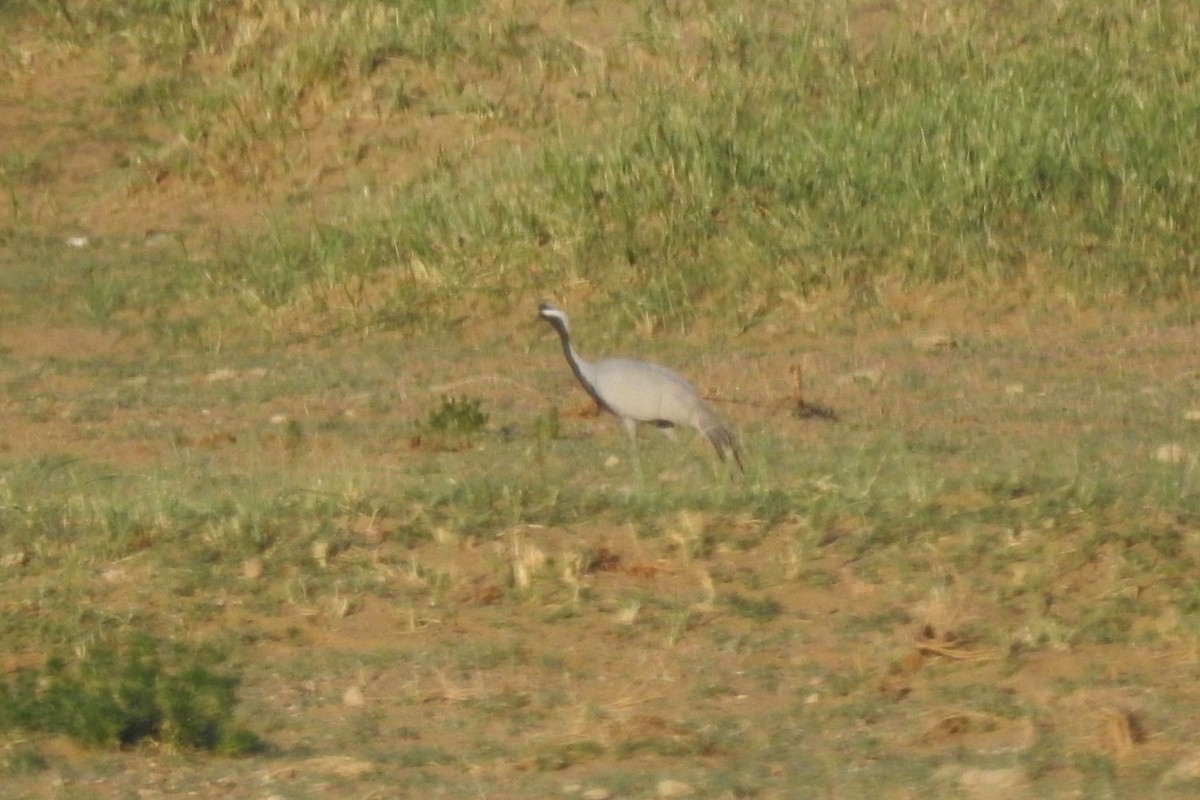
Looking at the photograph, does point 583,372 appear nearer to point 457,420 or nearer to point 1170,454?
point 457,420

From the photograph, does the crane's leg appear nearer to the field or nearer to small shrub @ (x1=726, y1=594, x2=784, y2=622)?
the field

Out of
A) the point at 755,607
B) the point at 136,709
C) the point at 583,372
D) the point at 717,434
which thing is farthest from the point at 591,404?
the point at 136,709

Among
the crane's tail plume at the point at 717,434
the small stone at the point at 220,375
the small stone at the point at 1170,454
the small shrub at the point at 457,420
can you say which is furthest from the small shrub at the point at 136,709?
the small stone at the point at 220,375

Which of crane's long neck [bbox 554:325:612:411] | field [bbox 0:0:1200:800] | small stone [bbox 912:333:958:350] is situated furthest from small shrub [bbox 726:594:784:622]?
small stone [bbox 912:333:958:350]

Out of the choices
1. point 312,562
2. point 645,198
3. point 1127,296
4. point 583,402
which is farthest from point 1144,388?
point 312,562

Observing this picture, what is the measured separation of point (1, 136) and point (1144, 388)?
7698mm

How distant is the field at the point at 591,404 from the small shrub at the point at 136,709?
0.04 feet

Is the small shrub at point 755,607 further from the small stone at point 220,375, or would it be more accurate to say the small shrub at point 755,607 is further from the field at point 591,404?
A: the small stone at point 220,375

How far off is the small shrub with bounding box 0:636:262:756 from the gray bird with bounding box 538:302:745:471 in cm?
239

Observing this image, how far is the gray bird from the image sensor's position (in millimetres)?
7297

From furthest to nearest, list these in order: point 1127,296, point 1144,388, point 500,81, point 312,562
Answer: point 500,81
point 1127,296
point 1144,388
point 312,562

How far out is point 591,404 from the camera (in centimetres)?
913

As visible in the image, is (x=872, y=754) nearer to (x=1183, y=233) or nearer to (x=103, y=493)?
(x=103, y=493)

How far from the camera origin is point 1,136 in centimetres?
1392
